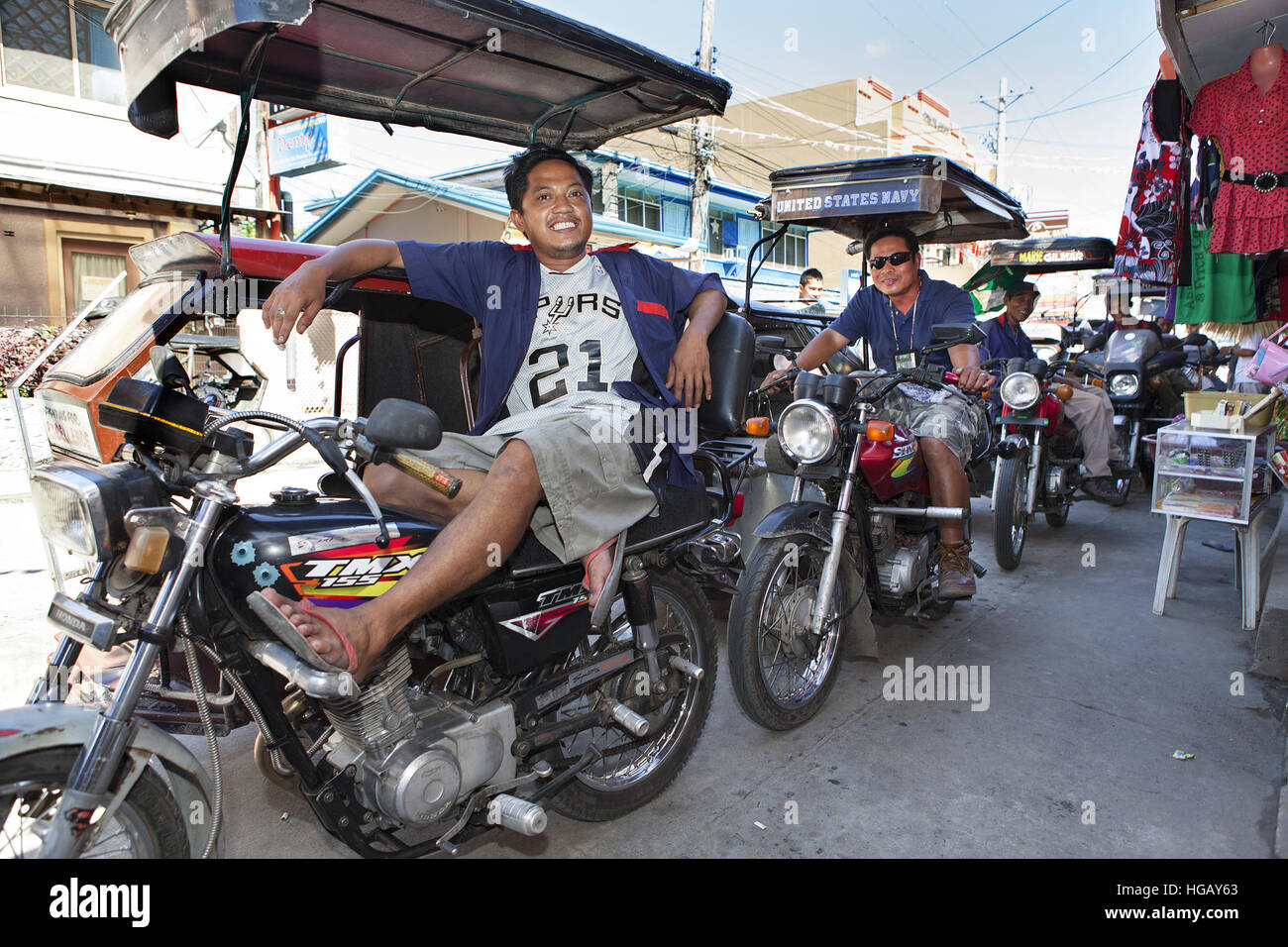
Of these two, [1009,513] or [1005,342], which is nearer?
[1009,513]

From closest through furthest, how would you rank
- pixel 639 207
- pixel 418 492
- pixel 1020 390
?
pixel 418 492, pixel 1020 390, pixel 639 207

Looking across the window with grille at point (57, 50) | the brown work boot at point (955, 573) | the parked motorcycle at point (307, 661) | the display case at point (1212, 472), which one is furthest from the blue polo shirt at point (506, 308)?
the window with grille at point (57, 50)

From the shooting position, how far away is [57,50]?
1168 centimetres

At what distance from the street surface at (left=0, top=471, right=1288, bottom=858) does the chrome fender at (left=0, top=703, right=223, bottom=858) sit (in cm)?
84

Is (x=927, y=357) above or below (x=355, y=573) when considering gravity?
above

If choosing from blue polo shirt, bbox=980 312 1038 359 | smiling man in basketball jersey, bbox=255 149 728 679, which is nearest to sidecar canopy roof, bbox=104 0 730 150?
smiling man in basketball jersey, bbox=255 149 728 679

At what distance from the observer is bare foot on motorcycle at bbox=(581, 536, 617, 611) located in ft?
7.94

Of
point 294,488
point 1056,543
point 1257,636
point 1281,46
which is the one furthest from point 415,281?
point 1056,543

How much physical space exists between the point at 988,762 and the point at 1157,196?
2.77 m

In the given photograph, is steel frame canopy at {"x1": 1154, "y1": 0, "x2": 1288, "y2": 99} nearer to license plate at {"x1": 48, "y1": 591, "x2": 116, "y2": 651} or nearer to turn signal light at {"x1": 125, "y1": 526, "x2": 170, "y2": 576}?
turn signal light at {"x1": 125, "y1": 526, "x2": 170, "y2": 576}

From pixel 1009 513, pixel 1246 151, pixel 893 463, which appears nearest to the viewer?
pixel 1246 151

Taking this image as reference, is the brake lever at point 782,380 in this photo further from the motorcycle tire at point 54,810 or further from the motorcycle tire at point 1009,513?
the motorcycle tire at point 54,810
